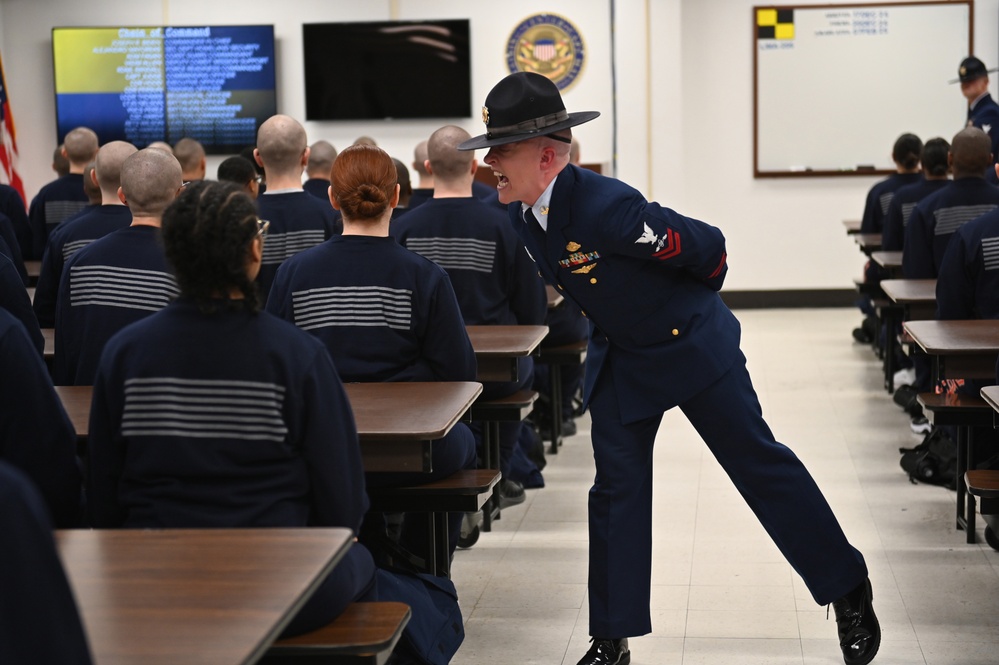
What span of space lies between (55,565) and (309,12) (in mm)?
9269

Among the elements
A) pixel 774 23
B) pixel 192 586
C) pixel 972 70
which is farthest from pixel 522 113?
pixel 774 23

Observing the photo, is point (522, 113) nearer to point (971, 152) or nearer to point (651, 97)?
point (971, 152)

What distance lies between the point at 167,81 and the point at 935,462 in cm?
705

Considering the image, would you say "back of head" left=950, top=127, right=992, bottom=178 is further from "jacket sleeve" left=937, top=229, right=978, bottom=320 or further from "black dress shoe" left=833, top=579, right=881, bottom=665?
"black dress shoe" left=833, top=579, right=881, bottom=665

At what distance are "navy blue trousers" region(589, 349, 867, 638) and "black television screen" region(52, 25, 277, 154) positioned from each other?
24.7 ft

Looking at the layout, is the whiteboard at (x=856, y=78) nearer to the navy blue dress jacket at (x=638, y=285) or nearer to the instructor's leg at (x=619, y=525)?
the navy blue dress jacket at (x=638, y=285)

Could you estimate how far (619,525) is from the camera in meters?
2.93

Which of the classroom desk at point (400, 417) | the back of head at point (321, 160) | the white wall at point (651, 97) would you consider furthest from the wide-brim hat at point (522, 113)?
the white wall at point (651, 97)

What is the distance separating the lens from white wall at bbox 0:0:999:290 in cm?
964

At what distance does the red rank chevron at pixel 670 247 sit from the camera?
2734mm

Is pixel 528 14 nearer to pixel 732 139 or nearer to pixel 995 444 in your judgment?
pixel 732 139

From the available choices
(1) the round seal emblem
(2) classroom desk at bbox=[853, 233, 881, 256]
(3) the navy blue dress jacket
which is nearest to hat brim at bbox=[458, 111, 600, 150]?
(3) the navy blue dress jacket

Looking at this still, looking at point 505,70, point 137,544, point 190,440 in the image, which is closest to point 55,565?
point 137,544

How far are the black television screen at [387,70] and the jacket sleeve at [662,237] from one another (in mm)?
7277
